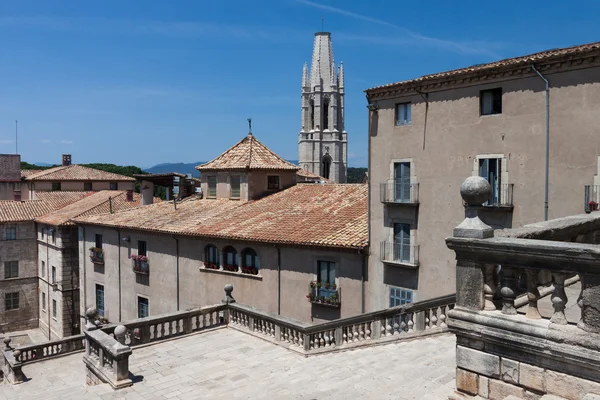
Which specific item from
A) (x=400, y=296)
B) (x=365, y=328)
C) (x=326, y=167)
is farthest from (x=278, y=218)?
(x=326, y=167)

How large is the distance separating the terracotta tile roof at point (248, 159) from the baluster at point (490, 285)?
1053 inches

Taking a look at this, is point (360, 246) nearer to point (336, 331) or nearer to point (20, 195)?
point (336, 331)

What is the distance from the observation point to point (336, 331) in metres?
13.6

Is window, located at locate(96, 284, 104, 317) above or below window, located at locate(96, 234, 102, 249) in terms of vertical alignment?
below

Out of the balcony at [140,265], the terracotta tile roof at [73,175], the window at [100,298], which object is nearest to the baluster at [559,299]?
the balcony at [140,265]

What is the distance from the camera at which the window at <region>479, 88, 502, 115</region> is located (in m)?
18.2

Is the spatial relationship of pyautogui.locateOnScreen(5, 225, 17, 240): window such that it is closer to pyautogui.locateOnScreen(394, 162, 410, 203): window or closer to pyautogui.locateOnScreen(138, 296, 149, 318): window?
pyautogui.locateOnScreen(138, 296, 149, 318): window

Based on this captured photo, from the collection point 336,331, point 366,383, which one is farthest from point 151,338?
point 366,383

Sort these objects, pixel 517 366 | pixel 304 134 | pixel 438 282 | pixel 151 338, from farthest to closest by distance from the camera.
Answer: pixel 304 134 → pixel 438 282 → pixel 151 338 → pixel 517 366

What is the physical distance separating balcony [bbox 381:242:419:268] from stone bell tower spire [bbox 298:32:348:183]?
7240 centimetres

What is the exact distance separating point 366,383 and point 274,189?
23332 mm

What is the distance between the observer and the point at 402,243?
2111 cm

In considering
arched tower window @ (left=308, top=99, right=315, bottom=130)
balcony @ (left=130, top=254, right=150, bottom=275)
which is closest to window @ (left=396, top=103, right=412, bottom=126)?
balcony @ (left=130, top=254, right=150, bottom=275)

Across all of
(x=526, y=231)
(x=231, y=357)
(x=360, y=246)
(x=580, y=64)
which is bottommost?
(x=231, y=357)
